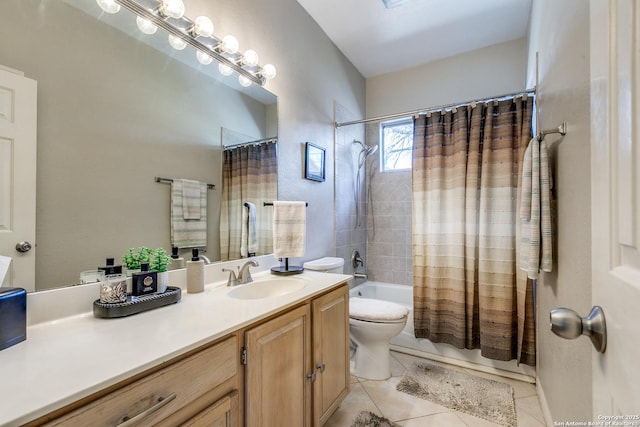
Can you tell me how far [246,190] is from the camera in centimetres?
171

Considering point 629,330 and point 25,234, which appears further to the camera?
point 25,234

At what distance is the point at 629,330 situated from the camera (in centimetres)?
39

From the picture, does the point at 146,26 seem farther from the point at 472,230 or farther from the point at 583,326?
the point at 472,230

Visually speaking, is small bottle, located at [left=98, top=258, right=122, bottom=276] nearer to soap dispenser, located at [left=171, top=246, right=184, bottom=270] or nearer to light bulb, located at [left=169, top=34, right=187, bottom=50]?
soap dispenser, located at [left=171, top=246, right=184, bottom=270]

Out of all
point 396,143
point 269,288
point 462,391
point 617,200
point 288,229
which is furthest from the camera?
point 396,143

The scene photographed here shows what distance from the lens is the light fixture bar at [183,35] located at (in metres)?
1.18

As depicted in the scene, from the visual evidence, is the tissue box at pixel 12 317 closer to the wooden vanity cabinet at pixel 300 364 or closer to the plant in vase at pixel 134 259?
the plant in vase at pixel 134 259

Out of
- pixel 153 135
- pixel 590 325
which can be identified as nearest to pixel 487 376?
pixel 590 325

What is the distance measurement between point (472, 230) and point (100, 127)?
2318 millimetres

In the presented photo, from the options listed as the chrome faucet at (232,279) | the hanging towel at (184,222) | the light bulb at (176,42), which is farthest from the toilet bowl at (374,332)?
the light bulb at (176,42)

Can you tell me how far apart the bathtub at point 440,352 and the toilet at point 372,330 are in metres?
0.38

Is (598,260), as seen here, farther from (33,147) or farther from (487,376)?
(487,376)

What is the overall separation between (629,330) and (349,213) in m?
2.48

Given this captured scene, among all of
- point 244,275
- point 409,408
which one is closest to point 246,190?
point 244,275
